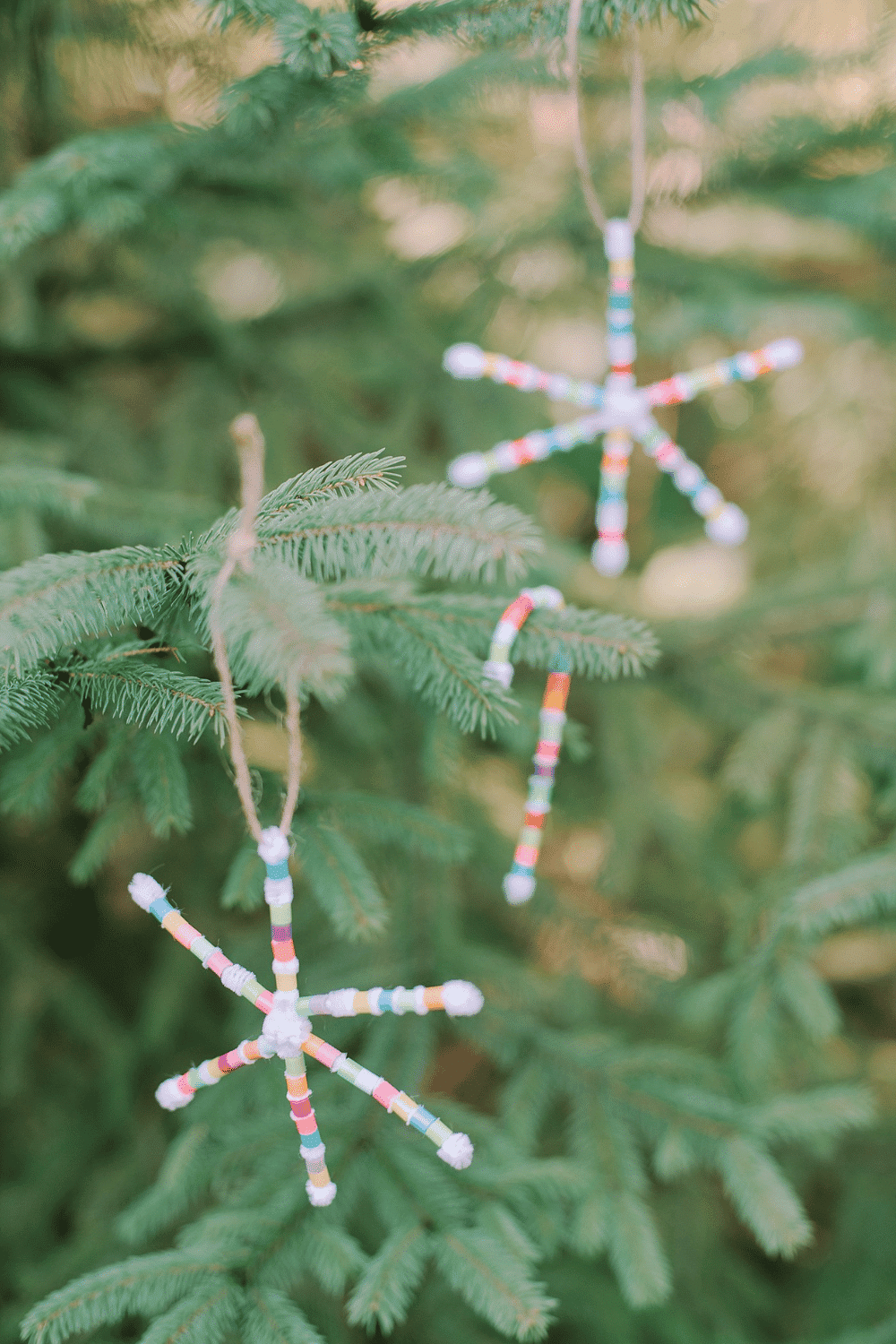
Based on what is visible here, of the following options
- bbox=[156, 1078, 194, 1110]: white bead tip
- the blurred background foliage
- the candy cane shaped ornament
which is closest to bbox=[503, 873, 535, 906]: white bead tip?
the candy cane shaped ornament

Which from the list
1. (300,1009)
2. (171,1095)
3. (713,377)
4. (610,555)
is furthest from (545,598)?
(171,1095)

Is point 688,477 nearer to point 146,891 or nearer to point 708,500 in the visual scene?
point 708,500

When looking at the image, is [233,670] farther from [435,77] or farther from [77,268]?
[77,268]

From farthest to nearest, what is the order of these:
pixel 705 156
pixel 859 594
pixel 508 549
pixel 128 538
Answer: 1. pixel 859 594
2. pixel 705 156
3. pixel 128 538
4. pixel 508 549

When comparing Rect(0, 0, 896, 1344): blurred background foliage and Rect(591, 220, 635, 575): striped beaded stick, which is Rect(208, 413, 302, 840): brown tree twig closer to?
Rect(0, 0, 896, 1344): blurred background foliage

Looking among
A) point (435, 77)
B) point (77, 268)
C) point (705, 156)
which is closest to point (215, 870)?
point (77, 268)

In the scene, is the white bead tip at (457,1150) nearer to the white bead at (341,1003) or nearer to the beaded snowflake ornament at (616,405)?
the white bead at (341,1003)
